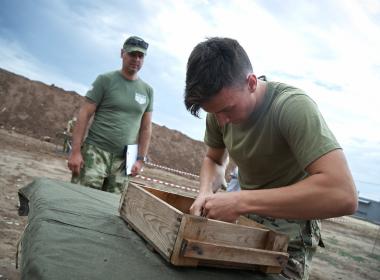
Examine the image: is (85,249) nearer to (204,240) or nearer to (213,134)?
(204,240)

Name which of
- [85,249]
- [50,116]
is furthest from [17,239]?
[50,116]

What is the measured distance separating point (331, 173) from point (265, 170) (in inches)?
23.1

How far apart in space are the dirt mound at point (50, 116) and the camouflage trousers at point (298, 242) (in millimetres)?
19665

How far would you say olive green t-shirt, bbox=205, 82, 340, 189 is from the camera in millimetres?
1482

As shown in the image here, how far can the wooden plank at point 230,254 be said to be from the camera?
1.43 meters

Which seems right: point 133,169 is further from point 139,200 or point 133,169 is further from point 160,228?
point 160,228

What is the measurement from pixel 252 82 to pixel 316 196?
24.3 inches

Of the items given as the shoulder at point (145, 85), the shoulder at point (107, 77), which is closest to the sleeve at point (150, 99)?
the shoulder at point (145, 85)

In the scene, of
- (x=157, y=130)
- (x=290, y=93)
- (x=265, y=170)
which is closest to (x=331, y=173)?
(x=290, y=93)

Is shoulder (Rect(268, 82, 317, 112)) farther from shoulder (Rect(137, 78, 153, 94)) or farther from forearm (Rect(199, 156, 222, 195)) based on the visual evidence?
shoulder (Rect(137, 78, 153, 94))

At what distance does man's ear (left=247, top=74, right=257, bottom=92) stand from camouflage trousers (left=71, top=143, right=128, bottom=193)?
6.98ft

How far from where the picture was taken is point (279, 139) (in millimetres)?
1766

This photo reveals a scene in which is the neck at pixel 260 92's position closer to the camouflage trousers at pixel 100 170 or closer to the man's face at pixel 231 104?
the man's face at pixel 231 104

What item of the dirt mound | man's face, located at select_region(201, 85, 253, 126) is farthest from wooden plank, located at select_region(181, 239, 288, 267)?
the dirt mound
